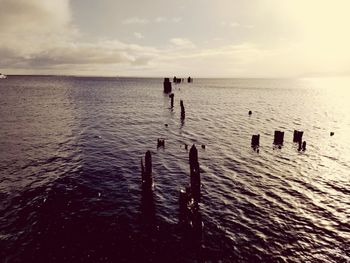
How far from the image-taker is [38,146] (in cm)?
4494

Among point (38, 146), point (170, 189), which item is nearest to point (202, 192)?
point (170, 189)

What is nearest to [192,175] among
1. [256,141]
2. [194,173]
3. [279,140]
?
[194,173]

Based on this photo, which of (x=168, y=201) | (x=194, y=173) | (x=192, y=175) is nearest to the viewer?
(x=194, y=173)

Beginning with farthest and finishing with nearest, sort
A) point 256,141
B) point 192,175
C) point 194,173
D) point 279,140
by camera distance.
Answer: point 279,140 < point 256,141 < point 192,175 < point 194,173

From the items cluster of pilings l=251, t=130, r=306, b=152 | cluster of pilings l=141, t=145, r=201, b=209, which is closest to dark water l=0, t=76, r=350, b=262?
cluster of pilings l=141, t=145, r=201, b=209

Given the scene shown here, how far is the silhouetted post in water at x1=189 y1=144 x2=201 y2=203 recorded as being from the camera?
25172 millimetres

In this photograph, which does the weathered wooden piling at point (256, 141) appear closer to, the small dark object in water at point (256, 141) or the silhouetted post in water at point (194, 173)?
the small dark object in water at point (256, 141)

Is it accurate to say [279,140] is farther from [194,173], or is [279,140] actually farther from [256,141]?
[194,173]

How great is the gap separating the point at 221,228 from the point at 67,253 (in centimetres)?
1154

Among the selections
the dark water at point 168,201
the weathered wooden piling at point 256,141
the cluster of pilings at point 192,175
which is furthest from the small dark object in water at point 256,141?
the cluster of pilings at point 192,175

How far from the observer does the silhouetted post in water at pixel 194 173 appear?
2517cm

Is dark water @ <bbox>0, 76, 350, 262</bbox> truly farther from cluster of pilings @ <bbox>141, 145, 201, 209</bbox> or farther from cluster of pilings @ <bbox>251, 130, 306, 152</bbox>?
cluster of pilings @ <bbox>251, 130, 306, 152</bbox>

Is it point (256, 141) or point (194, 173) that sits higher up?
point (194, 173)

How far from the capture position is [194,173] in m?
25.7
